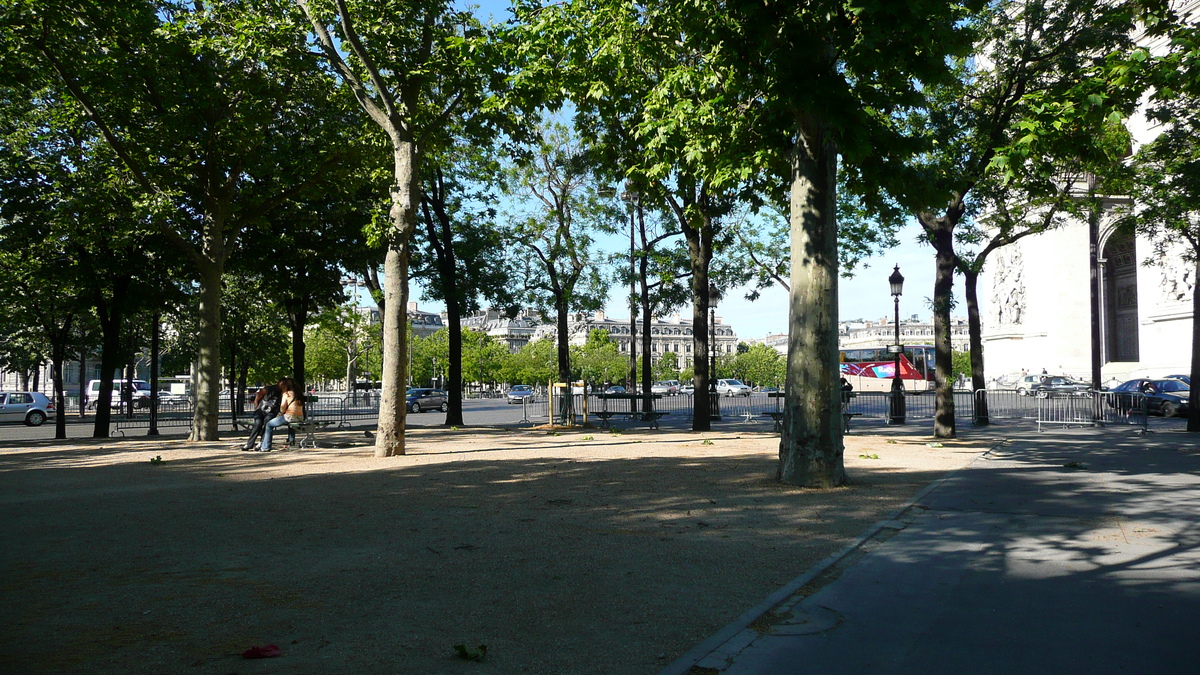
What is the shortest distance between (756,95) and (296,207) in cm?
1413

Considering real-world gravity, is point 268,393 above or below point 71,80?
below

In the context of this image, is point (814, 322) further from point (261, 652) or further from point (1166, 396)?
point (1166, 396)

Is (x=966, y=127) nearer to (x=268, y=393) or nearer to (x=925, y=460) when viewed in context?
(x=925, y=460)

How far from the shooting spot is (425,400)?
167 ft

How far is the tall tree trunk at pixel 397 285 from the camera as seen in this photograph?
14.9 metres

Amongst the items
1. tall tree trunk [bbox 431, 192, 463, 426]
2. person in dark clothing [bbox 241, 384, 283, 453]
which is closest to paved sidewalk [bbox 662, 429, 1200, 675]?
person in dark clothing [bbox 241, 384, 283, 453]

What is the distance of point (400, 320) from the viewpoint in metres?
15.0

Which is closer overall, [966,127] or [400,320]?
[400,320]

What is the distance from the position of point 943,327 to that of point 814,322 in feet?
35.8

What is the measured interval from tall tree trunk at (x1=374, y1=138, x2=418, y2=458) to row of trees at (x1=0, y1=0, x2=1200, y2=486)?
0.04m

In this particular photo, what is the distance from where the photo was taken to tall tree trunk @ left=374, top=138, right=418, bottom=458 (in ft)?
49.0

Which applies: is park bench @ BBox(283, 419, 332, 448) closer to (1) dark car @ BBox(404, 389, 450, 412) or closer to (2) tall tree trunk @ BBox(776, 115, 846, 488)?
(2) tall tree trunk @ BBox(776, 115, 846, 488)

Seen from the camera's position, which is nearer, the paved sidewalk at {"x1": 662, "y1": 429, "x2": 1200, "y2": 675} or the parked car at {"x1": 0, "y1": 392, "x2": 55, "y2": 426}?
the paved sidewalk at {"x1": 662, "y1": 429, "x2": 1200, "y2": 675}

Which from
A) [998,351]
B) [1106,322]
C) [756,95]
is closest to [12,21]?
[756,95]
